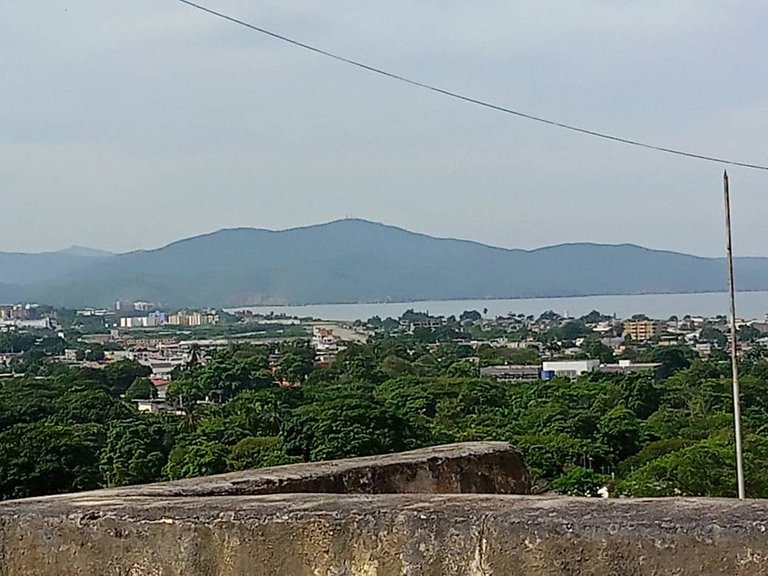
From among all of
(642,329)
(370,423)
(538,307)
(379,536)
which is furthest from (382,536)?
(538,307)

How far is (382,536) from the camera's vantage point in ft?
6.85

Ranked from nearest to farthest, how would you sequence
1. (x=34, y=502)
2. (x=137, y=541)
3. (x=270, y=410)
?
(x=137, y=541), (x=34, y=502), (x=270, y=410)

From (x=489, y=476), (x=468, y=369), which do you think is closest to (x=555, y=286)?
(x=468, y=369)

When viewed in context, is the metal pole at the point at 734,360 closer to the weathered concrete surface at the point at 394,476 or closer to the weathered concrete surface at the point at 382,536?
the weathered concrete surface at the point at 394,476

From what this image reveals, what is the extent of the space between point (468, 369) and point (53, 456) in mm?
25359

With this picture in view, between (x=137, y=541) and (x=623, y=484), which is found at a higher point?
(x=137, y=541)

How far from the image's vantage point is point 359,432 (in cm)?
1886

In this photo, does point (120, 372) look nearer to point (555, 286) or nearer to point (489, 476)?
point (489, 476)

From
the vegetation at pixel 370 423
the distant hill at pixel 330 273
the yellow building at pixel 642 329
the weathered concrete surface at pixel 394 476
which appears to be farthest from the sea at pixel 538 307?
the weathered concrete surface at pixel 394 476

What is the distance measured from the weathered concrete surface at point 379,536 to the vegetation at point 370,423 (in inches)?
435

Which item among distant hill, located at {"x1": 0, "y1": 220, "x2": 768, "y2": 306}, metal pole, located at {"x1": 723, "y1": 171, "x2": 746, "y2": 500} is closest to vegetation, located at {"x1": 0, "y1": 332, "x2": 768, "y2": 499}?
metal pole, located at {"x1": 723, "y1": 171, "x2": 746, "y2": 500}

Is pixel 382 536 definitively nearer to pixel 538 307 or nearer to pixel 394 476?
pixel 394 476

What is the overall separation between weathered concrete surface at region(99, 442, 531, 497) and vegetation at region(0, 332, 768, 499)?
30.9 ft

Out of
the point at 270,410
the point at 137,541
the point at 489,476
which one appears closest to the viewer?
the point at 137,541
